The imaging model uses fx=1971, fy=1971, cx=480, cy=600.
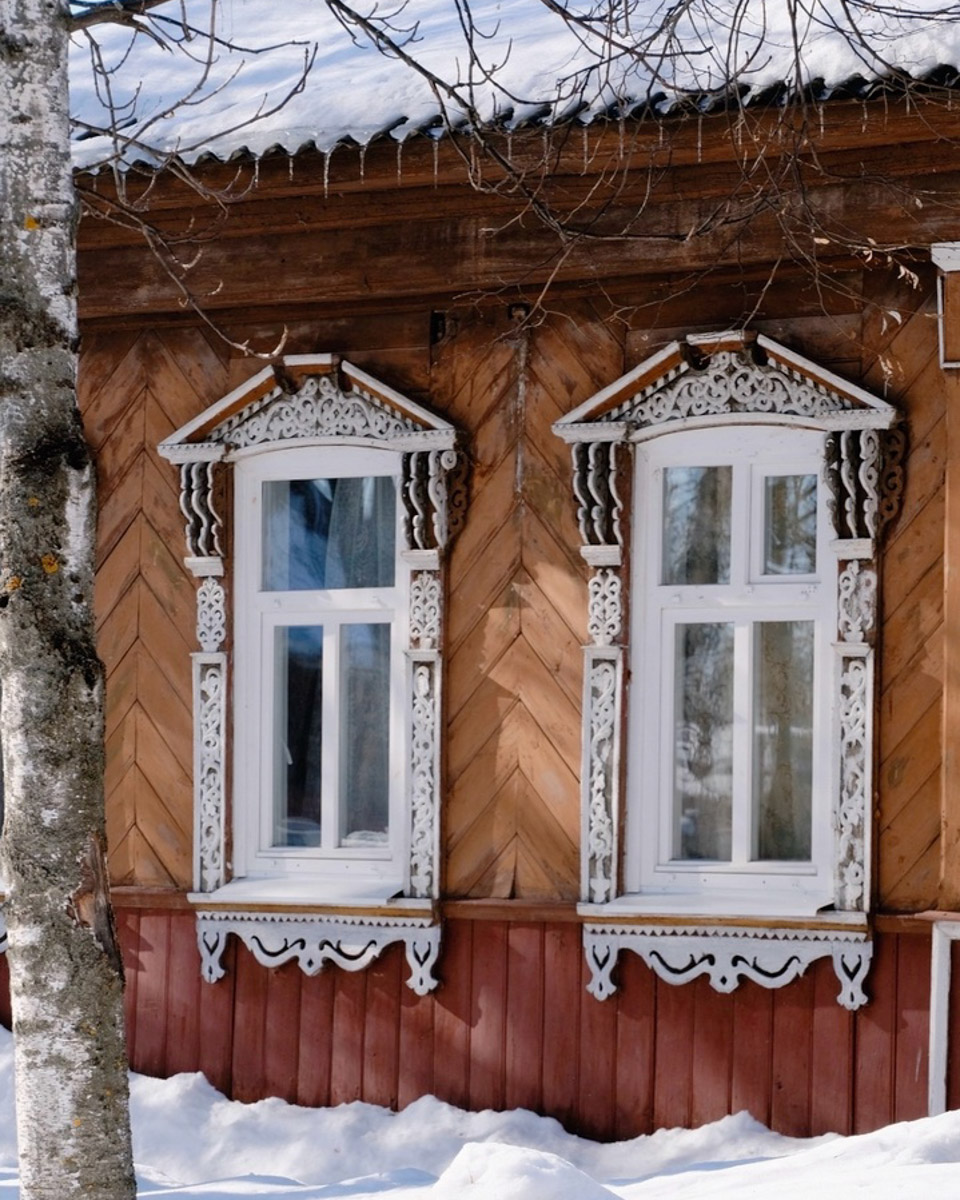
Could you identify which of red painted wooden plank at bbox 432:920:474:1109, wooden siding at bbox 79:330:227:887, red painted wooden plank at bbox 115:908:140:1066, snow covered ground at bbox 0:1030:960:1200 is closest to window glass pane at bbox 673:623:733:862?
red painted wooden plank at bbox 432:920:474:1109

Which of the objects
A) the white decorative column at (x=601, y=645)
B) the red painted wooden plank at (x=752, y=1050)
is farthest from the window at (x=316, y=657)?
the red painted wooden plank at (x=752, y=1050)

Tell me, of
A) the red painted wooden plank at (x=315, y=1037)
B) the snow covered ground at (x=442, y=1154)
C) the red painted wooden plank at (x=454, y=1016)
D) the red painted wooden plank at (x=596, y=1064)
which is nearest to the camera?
the snow covered ground at (x=442, y=1154)

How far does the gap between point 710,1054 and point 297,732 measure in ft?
6.45

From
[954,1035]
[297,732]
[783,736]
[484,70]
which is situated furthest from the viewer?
[297,732]

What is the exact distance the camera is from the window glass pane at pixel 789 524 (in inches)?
262

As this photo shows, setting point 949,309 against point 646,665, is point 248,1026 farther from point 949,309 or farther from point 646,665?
point 949,309

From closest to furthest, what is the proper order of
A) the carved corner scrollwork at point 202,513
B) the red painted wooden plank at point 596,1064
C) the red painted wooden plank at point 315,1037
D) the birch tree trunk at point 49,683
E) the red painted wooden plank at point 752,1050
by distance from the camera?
the birch tree trunk at point 49,683
the red painted wooden plank at point 752,1050
the red painted wooden plank at point 596,1064
the red painted wooden plank at point 315,1037
the carved corner scrollwork at point 202,513

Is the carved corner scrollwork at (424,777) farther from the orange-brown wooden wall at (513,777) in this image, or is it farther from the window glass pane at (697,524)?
the window glass pane at (697,524)

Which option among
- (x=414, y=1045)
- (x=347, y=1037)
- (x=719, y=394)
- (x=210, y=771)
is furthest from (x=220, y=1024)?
(x=719, y=394)

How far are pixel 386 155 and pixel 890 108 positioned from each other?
1.65 m

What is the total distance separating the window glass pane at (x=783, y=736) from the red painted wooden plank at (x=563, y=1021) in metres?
0.73

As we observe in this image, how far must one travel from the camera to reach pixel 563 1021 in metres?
6.77

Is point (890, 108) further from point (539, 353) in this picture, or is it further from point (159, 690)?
point (159, 690)

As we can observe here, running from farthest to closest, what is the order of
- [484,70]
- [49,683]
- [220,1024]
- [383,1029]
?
[220,1024] < [383,1029] < [484,70] < [49,683]
